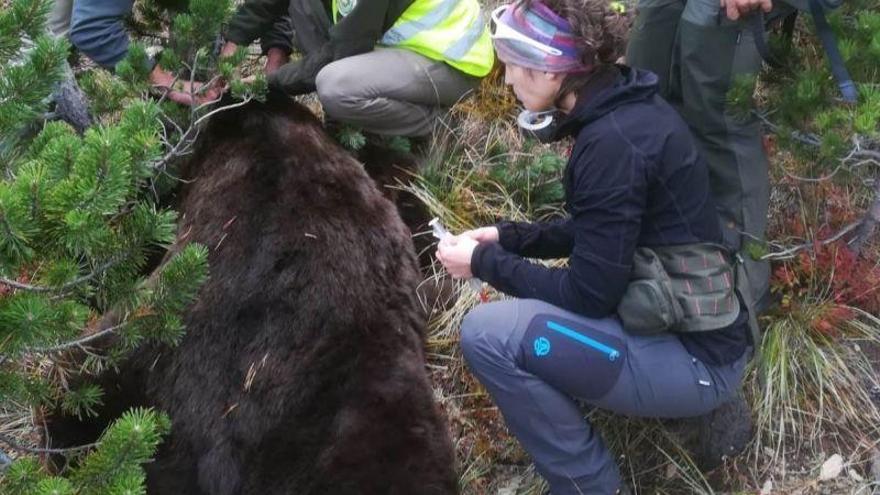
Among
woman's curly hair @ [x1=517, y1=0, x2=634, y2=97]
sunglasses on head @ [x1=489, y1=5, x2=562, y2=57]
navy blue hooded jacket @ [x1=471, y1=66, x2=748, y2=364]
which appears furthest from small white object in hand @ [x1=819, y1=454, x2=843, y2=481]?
sunglasses on head @ [x1=489, y1=5, x2=562, y2=57]

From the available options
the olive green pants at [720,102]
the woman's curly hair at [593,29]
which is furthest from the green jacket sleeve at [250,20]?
the woman's curly hair at [593,29]

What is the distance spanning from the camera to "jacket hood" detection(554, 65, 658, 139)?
282 cm

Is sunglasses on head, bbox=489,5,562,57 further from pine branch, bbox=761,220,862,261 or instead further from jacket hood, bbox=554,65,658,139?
pine branch, bbox=761,220,862,261

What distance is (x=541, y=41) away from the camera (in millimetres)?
2826

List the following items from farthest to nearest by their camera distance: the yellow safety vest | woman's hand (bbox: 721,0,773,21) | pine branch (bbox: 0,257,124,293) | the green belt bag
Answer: the yellow safety vest → woman's hand (bbox: 721,0,773,21) → the green belt bag → pine branch (bbox: 0,257,124,293)

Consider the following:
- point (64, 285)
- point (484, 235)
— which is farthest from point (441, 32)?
point (64, 285)

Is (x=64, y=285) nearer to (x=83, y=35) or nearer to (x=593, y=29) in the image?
(x=593, y=29)

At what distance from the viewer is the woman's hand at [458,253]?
306 cm

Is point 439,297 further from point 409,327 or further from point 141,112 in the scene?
point 141,112

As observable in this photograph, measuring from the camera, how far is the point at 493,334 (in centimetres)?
307

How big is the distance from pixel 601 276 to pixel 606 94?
52 centimetres

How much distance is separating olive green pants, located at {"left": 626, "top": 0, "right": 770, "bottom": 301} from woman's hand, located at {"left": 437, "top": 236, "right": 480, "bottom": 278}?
1180 mm

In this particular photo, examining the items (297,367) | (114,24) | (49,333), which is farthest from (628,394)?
(114,24)

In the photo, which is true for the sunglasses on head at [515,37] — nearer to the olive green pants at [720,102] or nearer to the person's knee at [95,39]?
the olive green pants at [720,102]
